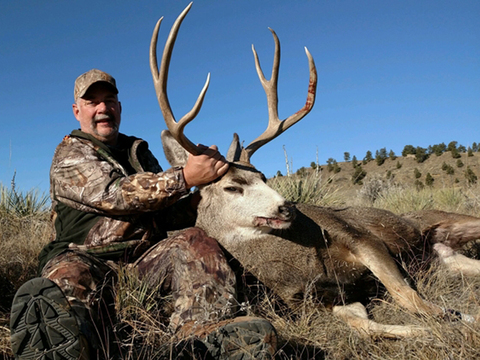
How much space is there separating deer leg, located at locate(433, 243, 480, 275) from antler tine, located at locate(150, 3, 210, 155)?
299cm

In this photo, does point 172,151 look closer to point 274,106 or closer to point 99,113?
point 99,113

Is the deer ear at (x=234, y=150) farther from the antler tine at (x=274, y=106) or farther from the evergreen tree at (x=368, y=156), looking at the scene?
the evergreen tree at (x=368, y=156)

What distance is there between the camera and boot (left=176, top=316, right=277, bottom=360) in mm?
2395

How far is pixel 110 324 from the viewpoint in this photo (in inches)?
118

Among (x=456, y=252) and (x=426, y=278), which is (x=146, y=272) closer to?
(x=426, y=278)

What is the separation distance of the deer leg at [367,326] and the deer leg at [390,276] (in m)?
0.20

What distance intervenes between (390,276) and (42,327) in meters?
2.59

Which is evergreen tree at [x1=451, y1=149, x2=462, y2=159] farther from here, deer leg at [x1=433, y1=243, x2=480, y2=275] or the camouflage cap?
the camouflage cap

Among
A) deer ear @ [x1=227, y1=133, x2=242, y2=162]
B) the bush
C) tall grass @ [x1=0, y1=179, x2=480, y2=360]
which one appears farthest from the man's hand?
the bush

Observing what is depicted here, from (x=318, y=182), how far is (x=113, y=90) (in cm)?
561

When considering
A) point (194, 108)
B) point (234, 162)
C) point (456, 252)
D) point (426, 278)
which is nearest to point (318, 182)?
point (456, 252)

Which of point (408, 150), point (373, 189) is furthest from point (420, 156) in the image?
point (373, 189)

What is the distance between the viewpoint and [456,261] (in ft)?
15.4

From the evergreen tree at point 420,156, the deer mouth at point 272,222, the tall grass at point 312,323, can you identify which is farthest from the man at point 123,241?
the evergreen tree at point 420,156
